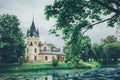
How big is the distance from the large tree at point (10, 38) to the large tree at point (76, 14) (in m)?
49.5

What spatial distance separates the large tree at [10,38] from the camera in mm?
65500

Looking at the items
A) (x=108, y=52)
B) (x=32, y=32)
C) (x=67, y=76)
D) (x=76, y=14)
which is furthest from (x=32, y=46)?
(x=76, y=14)

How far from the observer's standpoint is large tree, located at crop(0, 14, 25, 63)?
65500mm

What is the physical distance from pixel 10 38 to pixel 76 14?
53.9 meters

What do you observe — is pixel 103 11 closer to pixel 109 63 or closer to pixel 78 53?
pixel 78 53

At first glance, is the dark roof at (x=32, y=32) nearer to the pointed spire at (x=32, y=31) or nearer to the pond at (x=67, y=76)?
the pointed spire at (x=32, y=31)

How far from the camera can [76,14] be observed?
13617mm

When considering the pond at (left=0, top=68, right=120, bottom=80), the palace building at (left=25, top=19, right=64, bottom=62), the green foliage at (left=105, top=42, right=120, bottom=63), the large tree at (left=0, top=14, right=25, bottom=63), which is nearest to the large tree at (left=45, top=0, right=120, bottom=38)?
the pond at (left=0, top=68, right=120, bottom=80)

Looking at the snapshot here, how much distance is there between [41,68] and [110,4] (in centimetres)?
5747

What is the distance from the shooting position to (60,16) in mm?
13570

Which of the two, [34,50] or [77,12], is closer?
[77,12]

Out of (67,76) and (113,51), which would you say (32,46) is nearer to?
(113,51)

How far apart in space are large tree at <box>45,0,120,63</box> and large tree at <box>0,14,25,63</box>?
49.5 meters

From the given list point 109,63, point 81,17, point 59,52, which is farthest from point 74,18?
point 59,52
